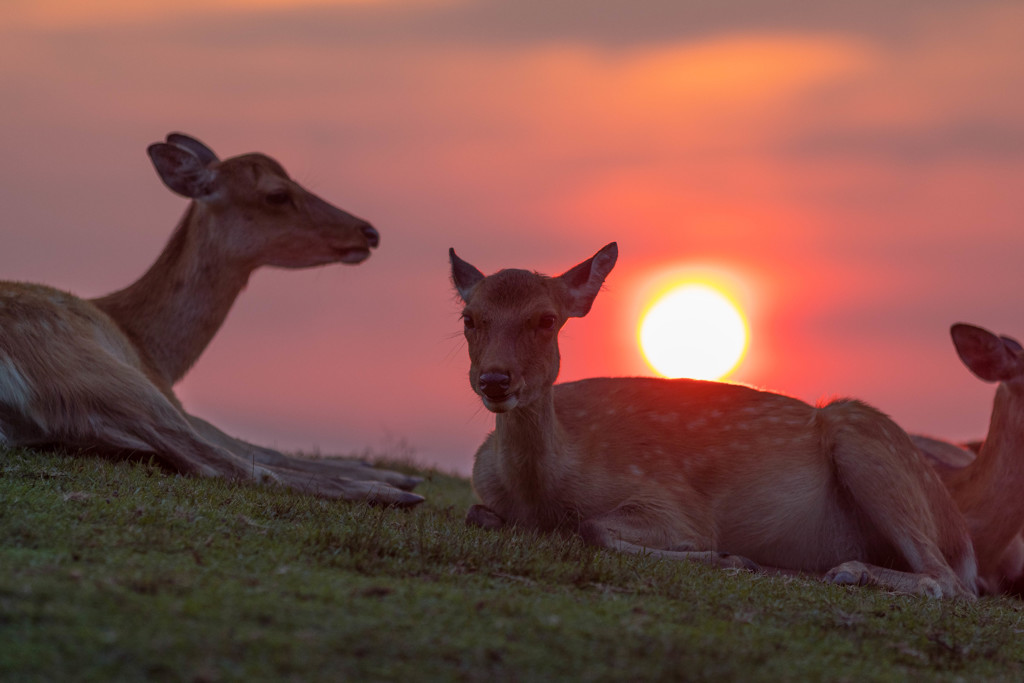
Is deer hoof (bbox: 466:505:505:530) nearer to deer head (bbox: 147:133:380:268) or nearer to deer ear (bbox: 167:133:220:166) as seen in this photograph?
deer head (bbox: 147:133:380:268)

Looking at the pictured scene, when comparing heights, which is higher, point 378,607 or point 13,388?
point 13,388

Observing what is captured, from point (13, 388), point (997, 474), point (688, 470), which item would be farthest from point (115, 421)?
point (997, 474)

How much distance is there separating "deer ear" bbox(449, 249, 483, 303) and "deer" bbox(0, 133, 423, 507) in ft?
4.92

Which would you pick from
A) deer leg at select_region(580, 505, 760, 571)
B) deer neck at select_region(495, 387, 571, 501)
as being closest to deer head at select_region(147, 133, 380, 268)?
deer neck at select_region(495, 387, 571, 501)

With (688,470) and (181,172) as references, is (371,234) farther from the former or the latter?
(688,470)

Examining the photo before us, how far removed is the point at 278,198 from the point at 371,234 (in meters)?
0.88

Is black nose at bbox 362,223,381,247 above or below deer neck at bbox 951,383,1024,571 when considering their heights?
above

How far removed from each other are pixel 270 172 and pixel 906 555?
6.35m

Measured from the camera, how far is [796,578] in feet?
21.0

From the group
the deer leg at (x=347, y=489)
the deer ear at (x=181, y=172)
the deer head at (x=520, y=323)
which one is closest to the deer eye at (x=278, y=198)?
the deer ear at (x=181, y=172)

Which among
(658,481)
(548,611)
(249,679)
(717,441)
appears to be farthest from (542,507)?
(249,679)

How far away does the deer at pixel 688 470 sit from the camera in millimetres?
6801

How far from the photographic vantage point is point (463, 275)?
7.73m

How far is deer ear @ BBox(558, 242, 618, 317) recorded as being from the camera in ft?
24.4
